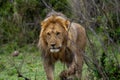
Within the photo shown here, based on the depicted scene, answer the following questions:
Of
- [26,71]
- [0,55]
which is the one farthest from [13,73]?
[0,55]

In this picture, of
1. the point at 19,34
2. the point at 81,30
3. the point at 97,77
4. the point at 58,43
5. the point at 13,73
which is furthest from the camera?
the point at 19,34

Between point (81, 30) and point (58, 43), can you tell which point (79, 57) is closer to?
point (58, 43)

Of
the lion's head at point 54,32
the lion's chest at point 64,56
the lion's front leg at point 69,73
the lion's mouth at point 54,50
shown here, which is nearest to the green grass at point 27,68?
the lion's chest at point 64,56

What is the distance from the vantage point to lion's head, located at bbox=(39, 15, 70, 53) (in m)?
8.73

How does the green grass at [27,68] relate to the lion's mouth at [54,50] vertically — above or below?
below

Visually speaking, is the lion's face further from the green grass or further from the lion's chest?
the green grass

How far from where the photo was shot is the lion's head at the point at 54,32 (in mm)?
8727

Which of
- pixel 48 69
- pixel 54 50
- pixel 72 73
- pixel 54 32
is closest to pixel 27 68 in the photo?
pixel 48 69

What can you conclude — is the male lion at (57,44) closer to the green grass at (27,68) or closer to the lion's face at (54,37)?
the lion's face at (54,37)

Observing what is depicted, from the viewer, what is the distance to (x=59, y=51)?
28.8 ft

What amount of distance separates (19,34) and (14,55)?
117cm

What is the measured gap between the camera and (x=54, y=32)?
8.88m

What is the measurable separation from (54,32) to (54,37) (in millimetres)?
95

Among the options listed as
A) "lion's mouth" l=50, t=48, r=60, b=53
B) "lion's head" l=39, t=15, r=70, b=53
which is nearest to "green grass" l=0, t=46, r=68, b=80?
"lion's head" l=39, t=15, r=70, b=53
